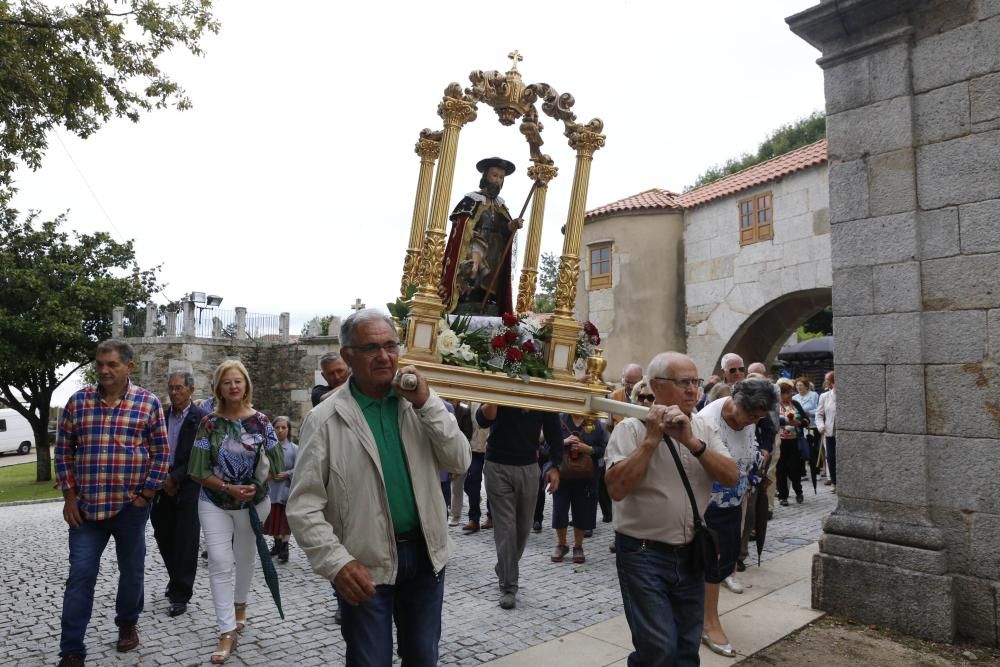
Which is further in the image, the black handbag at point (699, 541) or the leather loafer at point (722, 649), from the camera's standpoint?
the leather loafer at point (722, 649)

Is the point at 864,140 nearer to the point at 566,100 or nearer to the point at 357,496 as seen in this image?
the point at 566,100

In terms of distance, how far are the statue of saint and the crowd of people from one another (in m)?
1.03

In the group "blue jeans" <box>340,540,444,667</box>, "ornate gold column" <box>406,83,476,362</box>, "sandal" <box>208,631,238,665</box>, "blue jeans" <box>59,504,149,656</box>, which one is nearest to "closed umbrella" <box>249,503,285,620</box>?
"sandal" <box>208,631,238,665</box>

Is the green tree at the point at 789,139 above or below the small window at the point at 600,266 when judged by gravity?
above

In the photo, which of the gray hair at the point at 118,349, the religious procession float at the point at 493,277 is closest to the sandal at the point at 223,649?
the gray hair at the point at 118,349

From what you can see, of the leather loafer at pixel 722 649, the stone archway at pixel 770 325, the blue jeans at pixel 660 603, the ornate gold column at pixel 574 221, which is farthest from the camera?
the stone archway at pixel 770 325

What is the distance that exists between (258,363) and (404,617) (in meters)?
21.6

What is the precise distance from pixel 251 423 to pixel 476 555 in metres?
2.97

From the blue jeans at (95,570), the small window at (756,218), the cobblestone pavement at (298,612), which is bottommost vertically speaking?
the cobblestone pavement at (298,612)

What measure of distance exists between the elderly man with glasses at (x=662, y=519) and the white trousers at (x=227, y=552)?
8.35 ft

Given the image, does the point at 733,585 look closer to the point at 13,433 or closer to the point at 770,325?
the point at 770,325

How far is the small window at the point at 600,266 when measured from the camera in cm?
1862

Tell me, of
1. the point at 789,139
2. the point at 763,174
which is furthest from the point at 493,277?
the point at 789,139

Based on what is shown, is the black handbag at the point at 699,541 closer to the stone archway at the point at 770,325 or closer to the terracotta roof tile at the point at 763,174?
the terracotta roof tile at the point at 763,174
